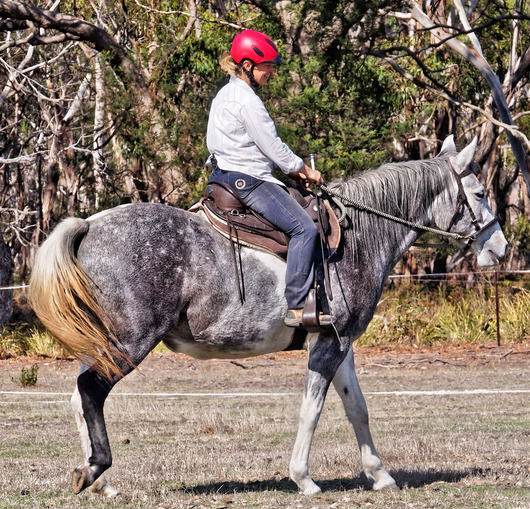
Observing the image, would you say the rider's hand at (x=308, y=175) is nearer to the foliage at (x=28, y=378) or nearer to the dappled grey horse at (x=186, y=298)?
the dappled grey horse at (x=186, y=298)

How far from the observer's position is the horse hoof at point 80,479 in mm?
6418

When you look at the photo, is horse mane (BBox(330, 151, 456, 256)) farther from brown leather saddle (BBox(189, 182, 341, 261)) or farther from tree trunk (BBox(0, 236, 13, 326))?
tree trunk (BBox(0, 236, 13, 326))

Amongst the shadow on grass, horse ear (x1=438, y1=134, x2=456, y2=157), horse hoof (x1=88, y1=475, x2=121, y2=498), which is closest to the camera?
horse hoof (x1=88, y1=475, x2=121, y2=498)

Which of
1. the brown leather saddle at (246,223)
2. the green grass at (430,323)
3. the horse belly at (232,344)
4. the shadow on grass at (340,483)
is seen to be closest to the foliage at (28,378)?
the green grass at (430,323)

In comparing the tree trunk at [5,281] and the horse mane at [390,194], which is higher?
the horse mane at [390,194]

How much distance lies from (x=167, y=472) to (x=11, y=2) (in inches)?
674

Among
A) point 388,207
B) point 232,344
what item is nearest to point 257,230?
point 232,344

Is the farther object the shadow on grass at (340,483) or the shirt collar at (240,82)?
the shadow on grass at (340,483)

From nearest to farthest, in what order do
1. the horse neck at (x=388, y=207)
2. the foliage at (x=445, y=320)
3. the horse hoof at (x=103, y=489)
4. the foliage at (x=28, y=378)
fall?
the horse hoof at (x=103, y=489), the horse neck at (x=388, y=207), the foliage at (x=28, y=378), the foliage at (x=445, y=320)

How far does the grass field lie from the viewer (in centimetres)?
681

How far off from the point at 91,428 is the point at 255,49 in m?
2.95

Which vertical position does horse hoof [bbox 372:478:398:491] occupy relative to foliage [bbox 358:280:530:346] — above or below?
above

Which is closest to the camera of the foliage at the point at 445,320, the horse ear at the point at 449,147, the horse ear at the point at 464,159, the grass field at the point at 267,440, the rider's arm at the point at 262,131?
the grass field at the point at 267,440

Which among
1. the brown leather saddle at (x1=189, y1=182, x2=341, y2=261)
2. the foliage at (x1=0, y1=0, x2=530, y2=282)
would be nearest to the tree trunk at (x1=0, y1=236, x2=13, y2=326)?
the foliage at (x1=0, y1=0, x2=530, y2=282)
